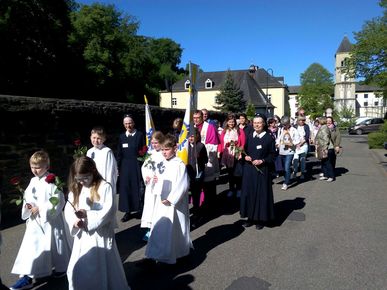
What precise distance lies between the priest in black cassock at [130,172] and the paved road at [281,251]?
41cm

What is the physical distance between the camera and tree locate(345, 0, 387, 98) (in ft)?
68.5

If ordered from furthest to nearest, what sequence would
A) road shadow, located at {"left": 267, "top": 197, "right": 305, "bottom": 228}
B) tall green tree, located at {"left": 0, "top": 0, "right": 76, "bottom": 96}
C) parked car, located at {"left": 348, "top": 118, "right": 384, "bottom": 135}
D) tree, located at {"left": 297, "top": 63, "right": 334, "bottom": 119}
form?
tree, located at {"left": 297, "top": 63, "right": 334, "bottom": 119}, parked car, located at {"left": 348, "top": 118, "right": 384, "bottom": 135}, tall green tree, located at {"left": 0, "top": 0, "right": 76, "bottom": 96}, road shadow, located at {"left": 267, "top": 197, "right": 305, "bottom": 228}

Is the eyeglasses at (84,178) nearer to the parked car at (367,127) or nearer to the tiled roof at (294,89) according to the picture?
the parked car at (367,127)

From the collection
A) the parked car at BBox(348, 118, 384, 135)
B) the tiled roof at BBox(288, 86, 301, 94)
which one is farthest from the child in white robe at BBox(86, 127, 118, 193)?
the tiled roof at BBox(288, 86, 301, 94)

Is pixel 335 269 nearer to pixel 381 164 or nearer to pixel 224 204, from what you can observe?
pixel 224 204

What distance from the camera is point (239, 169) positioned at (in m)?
7.59

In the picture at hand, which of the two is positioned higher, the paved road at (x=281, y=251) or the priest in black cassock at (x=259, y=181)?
the priest in black cassock at (x=259, y=181)

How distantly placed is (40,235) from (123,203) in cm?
254

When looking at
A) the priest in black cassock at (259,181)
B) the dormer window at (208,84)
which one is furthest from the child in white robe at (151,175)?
the dormer window at (208,84)

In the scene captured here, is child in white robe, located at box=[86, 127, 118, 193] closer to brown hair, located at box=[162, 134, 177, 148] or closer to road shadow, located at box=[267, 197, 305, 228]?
brown hair, located at box=[162, 134, 177, 148]

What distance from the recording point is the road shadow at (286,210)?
6.49 metres

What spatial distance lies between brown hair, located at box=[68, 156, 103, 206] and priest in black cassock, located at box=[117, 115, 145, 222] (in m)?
3.06

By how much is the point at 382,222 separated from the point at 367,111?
327 ft

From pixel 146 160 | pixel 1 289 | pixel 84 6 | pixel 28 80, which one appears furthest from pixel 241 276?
pixel 84 6
